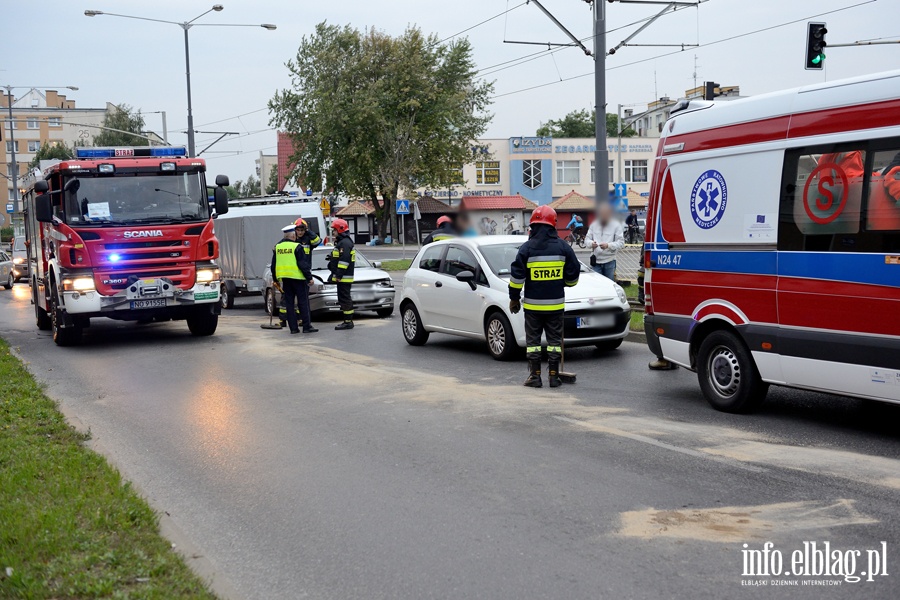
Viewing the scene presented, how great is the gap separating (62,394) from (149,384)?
3.32 ft

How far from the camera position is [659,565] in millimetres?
4770

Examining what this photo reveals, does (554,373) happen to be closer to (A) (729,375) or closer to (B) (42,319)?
(A) (729,375)

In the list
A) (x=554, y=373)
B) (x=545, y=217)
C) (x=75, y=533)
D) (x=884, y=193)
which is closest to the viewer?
(x=75, y=533)

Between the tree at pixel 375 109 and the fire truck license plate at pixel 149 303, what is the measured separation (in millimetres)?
43712

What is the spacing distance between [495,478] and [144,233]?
1029 cm

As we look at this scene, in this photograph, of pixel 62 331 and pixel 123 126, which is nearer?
pixel 62 331

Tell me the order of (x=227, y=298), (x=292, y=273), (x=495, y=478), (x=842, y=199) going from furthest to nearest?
(x=227, y=298) < (x=292, y=273) < (x=842, y=199) < (x=495, y=478)

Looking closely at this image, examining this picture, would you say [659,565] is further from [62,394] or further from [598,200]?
[598,200]

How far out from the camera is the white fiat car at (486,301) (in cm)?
1199

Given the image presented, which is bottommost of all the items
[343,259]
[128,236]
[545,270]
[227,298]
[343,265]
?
[227,298]

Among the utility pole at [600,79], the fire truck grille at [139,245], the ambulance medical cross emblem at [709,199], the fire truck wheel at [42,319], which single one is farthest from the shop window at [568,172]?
the ambulance medical cross emblem at [709,199]

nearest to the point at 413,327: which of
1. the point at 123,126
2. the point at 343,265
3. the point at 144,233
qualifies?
the point at 343,265

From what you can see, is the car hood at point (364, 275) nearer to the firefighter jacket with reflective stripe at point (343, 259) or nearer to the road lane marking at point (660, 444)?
the firefighter jacket with reflective stripe at point (343, 259)

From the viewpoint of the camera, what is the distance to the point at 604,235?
1633 cm
